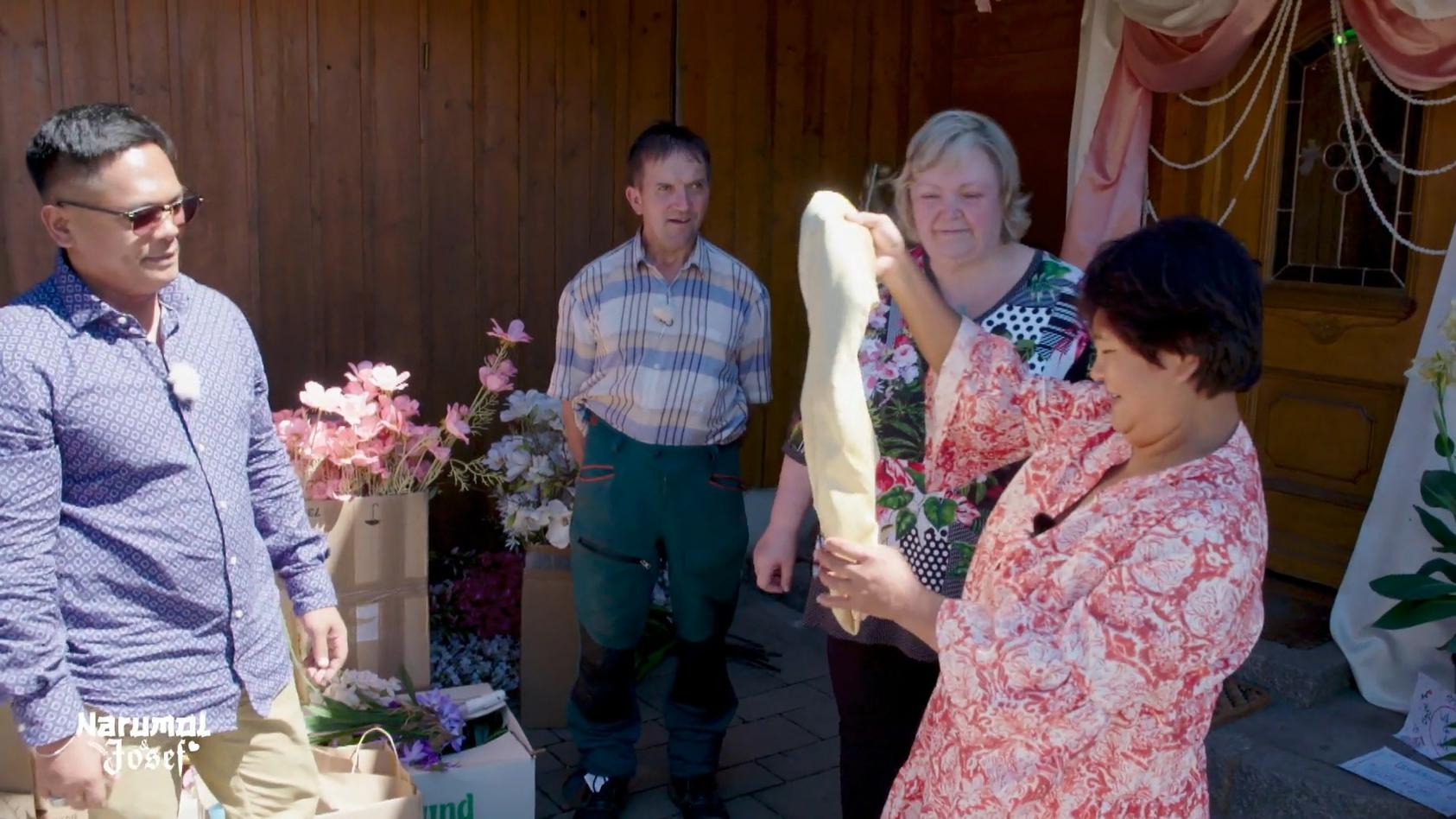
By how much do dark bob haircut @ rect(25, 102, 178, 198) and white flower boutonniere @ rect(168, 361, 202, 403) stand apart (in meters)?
0.33

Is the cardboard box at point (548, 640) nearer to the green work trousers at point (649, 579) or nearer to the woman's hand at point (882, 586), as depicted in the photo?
the green work trousers at point (649, 579)

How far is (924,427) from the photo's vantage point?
2078 millimetres

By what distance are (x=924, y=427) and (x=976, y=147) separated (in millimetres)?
533

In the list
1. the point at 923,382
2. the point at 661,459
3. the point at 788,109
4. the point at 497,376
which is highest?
the point at 788,109

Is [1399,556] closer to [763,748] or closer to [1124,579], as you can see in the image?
[763,748]

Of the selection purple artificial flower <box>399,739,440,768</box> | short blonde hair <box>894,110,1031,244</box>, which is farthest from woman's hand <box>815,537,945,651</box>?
purple artificial flower <box>399,739,440,768</box>

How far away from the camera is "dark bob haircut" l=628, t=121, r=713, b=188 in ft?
9.66

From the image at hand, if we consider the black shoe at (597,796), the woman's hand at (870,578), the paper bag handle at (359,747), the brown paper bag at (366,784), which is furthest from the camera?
the black shoe at (597,796)

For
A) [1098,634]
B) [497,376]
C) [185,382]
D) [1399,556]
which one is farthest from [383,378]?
[1399,556]

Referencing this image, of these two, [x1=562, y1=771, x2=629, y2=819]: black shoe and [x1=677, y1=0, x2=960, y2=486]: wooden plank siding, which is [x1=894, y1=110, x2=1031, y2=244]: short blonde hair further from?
[x1=677, y1=0, x2=960, y2=486]: wooden plank siding

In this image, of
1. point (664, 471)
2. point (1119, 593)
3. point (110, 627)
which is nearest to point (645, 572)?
point (664, 471)

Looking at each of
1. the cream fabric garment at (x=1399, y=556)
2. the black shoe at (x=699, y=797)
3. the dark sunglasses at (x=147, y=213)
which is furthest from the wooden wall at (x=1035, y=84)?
the dark sunglasses at (x=147, y=213)

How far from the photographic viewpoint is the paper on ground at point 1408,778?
2844mm

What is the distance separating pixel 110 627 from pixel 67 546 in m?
0.14
